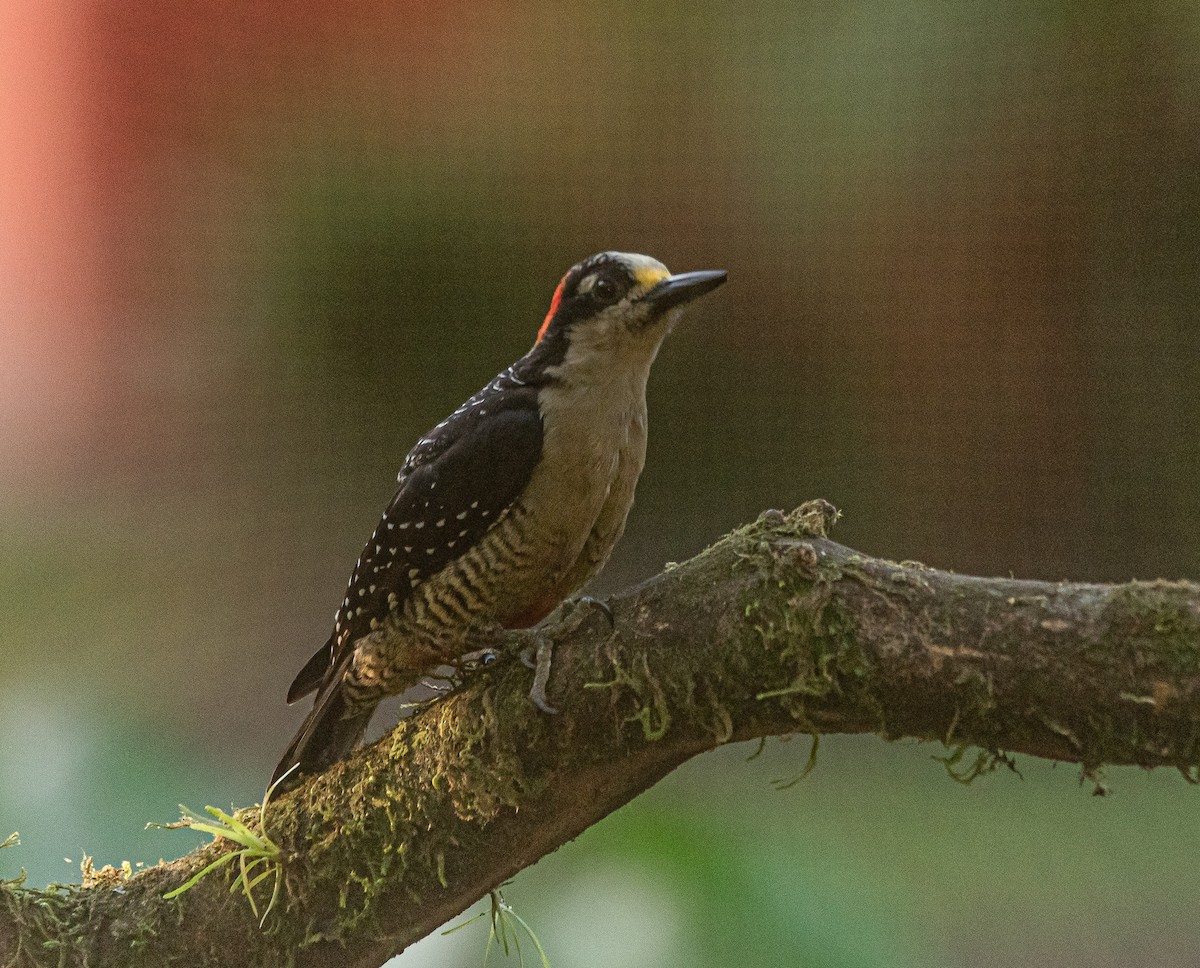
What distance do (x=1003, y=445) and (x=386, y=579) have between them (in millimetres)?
2633

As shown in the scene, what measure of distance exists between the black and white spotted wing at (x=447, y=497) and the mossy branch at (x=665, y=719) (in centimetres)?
28

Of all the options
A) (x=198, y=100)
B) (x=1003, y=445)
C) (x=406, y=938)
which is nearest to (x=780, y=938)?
(x=406, y=938)

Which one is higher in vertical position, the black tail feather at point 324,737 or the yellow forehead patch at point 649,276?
the yellow forehead patch at point 649,276

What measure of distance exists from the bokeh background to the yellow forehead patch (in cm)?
175

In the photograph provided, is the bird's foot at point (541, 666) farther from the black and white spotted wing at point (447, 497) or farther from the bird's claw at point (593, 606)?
the black and white spotted wing at point (447, 497)

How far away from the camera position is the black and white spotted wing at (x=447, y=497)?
1.66m

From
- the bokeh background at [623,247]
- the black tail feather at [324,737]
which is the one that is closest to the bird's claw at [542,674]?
the black tail feather at [324,737]

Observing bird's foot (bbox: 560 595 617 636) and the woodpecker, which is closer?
bird's foot (bbox: 560 595 617 636)

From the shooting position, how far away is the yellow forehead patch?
5.51 feet

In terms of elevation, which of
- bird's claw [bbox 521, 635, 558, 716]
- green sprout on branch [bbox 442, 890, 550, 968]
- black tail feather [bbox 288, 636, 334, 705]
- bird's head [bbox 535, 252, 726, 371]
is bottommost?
green sprout on branch [bbox 442, 890, 550, 968]

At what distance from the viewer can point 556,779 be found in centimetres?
130

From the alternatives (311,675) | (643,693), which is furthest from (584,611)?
(311,675)

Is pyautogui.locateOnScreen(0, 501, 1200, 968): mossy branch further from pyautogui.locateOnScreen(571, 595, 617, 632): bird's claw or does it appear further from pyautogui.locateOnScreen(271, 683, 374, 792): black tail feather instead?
pyautogui.locateOnScreen(271, 683, 374, 792): black tail feather

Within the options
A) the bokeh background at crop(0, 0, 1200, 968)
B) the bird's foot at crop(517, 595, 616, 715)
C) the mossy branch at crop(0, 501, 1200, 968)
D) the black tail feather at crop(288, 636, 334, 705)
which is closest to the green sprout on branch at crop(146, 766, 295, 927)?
the mossy branch at crop(0, 501, 1200, 968)
